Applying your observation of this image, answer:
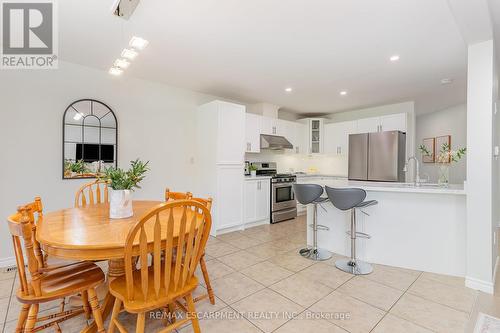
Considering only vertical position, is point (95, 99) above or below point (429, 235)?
above

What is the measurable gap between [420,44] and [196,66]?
2653mm

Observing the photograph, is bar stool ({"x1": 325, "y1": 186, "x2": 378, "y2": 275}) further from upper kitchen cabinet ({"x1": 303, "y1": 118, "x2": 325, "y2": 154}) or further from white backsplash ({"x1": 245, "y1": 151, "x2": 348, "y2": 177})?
upper kitchen cabinet ({"x1": 303, "y1": 118, "x2": 325, "y2": 154})

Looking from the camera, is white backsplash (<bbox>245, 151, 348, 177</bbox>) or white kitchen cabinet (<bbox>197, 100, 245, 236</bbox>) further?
white backsplash (<bbox>245, 151, 348, 177</bbox>)

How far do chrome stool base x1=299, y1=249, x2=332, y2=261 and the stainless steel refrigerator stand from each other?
2380 millimetres

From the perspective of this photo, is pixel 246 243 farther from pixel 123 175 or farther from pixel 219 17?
pixel 219 17

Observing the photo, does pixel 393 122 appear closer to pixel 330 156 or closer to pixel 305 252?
pixel 330 156

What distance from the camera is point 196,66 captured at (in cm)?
326

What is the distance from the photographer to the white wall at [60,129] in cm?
279

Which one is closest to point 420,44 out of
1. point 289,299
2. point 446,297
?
point 446,297

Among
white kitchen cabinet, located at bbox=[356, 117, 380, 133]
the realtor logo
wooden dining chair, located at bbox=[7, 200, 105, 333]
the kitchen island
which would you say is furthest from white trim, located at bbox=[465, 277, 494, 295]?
the realtor logo

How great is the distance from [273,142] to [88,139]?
322cm

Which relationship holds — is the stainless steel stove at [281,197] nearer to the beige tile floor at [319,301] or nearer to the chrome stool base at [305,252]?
the chrome stool base at [305,252]

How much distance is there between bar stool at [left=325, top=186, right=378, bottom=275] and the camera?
8.36 feet

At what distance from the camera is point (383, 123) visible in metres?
4.96
